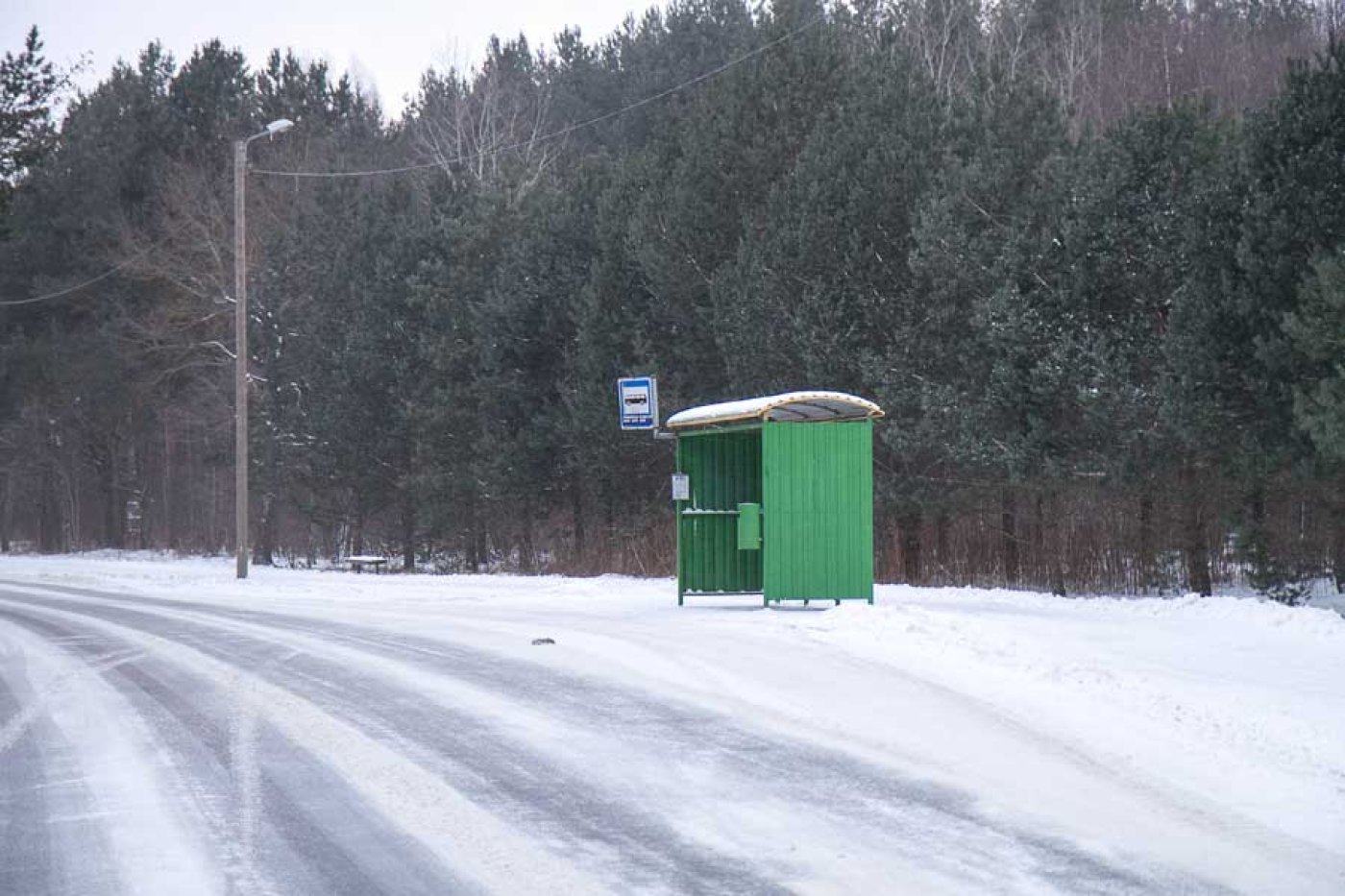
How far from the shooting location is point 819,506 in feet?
60.5

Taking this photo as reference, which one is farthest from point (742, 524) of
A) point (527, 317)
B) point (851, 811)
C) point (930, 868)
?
point (527, 317)

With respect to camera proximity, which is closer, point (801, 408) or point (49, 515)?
point (801, 408)

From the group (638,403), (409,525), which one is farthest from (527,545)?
(638,403)

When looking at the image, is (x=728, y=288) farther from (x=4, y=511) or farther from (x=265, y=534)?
(x=4, y=511)

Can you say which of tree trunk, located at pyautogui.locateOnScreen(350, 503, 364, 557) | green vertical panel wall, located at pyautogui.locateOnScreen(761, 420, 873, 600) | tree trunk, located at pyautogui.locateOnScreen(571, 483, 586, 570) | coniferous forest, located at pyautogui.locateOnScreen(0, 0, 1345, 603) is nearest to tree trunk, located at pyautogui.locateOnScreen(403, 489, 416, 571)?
coniferous forest, located at pyautogui.locateOnScreen(0, 0, 1345, 603)

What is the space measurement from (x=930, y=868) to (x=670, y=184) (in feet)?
100

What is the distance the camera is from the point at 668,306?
1421 inches

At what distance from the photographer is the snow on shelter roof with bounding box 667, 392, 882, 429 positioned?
18094 millimetres

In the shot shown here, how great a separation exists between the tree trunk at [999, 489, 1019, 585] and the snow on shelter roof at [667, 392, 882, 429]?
10.3 meters

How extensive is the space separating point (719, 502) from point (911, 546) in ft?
34.5

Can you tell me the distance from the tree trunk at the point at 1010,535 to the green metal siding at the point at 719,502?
30.0 ft

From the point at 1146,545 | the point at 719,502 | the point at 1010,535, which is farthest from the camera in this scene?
the point at 1010,535

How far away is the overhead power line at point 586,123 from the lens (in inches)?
1378

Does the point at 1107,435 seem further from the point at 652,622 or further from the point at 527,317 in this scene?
the point at 527,317
